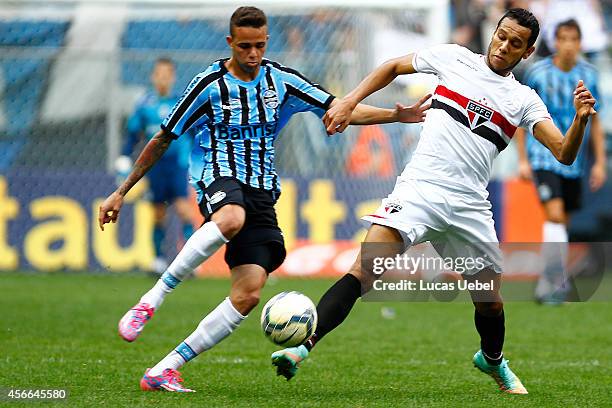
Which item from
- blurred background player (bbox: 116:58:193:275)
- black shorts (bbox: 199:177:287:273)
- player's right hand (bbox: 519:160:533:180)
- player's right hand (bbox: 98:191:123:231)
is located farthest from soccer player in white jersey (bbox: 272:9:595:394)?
blurred background player (bbox: 116:58:193:275)

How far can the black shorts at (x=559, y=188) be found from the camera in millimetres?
11562

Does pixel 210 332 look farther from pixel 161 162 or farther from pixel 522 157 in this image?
pixel 161 162

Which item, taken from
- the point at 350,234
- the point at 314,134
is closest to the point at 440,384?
the point at 350,234

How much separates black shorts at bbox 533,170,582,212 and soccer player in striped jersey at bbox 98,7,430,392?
512 cm

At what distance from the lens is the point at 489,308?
6.47 metres

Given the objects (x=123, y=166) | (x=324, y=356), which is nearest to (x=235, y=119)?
(x=324, y=356)

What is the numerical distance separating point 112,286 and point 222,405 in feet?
25.1

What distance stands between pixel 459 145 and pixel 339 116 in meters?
0.72

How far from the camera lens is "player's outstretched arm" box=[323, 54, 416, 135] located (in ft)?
19.9

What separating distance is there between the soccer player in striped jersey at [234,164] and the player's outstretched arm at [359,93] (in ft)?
1.15

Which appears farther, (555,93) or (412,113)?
(555,93)

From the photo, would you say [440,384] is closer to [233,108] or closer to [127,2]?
[233,108]

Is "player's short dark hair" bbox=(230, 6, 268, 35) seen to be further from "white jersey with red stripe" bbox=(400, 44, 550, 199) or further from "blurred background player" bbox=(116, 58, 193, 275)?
"blurred background player" bbox=(116, 58, 193, 275)

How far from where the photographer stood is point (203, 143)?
662 centimetres
